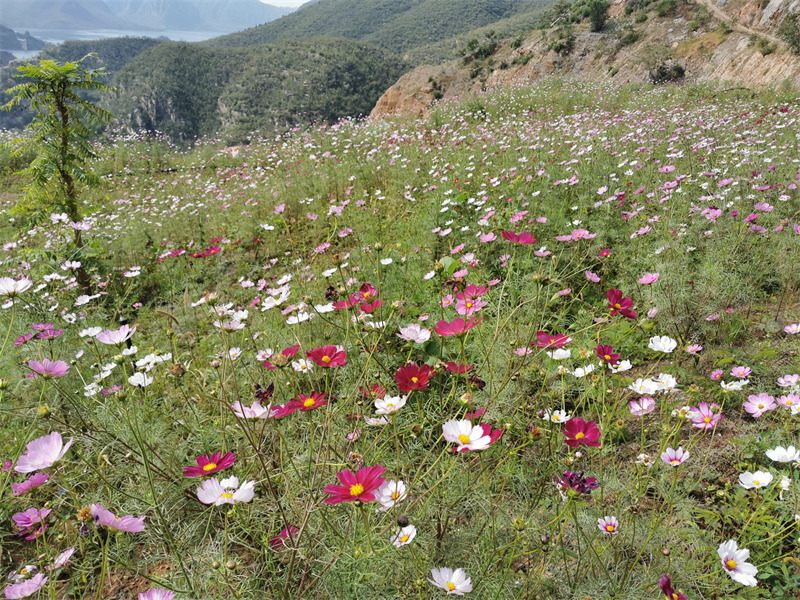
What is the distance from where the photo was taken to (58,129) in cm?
354

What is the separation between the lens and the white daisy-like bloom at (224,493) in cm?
82

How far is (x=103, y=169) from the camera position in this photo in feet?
33.0

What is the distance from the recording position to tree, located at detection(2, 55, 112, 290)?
340 cm

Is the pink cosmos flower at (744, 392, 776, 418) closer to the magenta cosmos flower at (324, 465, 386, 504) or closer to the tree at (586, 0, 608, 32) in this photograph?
the magenta cosmos flower at (324, 465, 386, 504)

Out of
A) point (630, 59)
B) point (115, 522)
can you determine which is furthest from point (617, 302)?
point (630, 59)

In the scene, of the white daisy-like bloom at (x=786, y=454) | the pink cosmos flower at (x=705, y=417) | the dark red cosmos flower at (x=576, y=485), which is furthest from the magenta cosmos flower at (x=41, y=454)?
the white daisy-like bloom at (x=786, y=454)

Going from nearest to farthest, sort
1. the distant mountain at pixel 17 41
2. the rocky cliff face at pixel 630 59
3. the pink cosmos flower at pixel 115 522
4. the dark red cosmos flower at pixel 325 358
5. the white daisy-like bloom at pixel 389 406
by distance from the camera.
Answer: the pink cosmos flower at pixel 115 522
the white daisy-like bloom at pixel 389 406
the dark red cosmos flower at pixel 325 358
the rocky cliff face at pixel 630 59
the distant mountain at pixel 17 41

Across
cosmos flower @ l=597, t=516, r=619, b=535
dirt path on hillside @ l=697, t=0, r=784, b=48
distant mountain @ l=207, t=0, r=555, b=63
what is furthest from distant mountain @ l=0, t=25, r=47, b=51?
cosmos flower @ l=597, t=516, r=619, b=535

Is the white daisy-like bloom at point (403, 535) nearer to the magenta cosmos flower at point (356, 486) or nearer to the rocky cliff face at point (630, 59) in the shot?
the magenta cosmos flower at point (356, 486)

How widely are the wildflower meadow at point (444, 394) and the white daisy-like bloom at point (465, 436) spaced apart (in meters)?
0.01

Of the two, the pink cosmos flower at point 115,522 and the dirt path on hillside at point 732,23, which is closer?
the pink cosmos flower at point 115,522

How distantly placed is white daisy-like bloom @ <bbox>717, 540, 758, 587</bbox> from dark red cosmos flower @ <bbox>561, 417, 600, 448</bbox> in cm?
37

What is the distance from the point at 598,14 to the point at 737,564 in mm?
23923

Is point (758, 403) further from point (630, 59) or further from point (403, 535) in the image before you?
point (630, 59)
